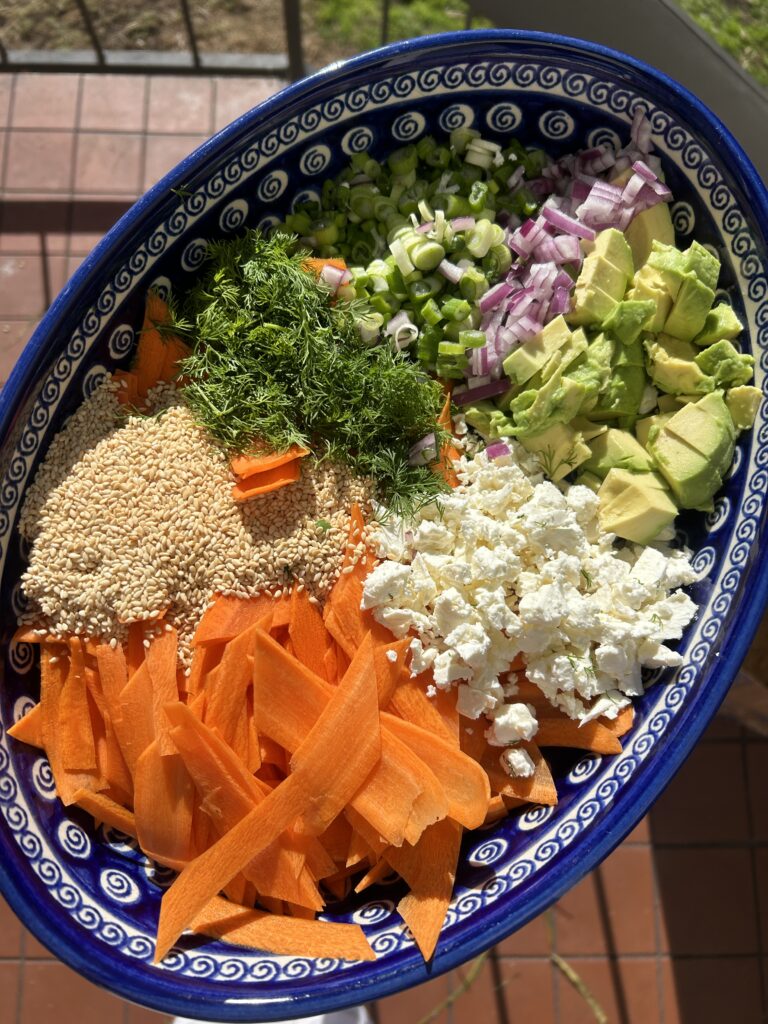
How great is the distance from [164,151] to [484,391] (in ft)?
5.21

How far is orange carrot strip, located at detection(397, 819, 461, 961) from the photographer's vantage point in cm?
171

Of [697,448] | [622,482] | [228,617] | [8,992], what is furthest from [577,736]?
[8,992]

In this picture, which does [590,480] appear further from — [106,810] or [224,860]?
[106,810]

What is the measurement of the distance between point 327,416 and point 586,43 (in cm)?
94

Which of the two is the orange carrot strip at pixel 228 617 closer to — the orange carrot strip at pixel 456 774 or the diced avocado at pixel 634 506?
the orange carrot strip at pixel 456 774

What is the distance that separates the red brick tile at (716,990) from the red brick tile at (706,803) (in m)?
0.33

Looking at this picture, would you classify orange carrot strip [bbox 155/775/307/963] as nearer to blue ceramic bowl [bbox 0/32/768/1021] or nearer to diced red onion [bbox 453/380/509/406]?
blue ceramic bowl [bbox 0/32/768/1021]

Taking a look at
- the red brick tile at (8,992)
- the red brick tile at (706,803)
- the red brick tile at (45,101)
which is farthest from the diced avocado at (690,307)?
the red brick tile at (8,992)

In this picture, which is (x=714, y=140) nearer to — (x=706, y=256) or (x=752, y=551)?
(x=706, y=256)

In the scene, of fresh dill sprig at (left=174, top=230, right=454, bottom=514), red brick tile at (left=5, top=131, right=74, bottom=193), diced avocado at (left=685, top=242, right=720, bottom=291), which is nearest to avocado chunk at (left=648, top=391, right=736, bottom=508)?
diced avocado at (left=685, top=242, right=720, bottom=291)

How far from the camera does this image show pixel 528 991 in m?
2.50

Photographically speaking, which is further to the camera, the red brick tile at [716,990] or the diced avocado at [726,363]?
the red brick tile at [716,990]

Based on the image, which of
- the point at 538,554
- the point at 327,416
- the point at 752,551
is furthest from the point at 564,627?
the point at 327,416

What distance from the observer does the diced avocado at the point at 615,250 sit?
1.90m
